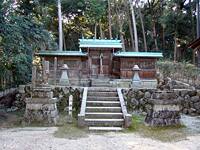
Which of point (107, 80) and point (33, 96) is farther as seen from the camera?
point (107, 80)

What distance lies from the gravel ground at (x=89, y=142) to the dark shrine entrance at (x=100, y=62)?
12.9 metres

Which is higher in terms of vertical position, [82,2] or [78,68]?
[82,2]

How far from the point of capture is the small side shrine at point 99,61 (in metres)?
22.3

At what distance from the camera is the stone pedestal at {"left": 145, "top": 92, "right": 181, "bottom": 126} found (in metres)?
11.2

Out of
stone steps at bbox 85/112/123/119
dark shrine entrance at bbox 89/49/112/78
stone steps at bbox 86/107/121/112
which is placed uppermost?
dark shrine entrance at bbox 89/49/112/78

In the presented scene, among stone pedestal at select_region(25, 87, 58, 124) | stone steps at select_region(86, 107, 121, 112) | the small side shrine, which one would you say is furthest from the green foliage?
the small side shrine

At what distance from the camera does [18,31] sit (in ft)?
40.7

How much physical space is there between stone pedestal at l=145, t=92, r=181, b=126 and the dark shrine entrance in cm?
1153

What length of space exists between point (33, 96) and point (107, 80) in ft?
31.6

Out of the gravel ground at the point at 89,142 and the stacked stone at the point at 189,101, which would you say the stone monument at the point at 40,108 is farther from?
the stacked stone at the point at 189,101

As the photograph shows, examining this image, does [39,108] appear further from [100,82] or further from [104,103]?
[100,82]

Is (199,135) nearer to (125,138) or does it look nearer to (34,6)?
(125,138)

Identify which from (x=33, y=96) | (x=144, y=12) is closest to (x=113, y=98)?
(x=33, y=96)

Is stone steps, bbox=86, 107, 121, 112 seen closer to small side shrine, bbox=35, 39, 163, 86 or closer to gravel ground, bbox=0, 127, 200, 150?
gravel ground, bbox=0, 127, 200, 150
